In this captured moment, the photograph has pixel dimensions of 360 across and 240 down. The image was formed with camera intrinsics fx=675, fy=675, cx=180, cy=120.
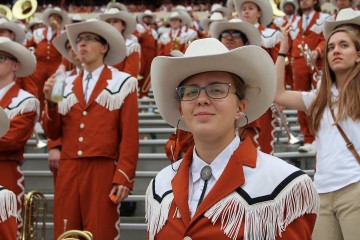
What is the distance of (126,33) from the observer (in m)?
9.41

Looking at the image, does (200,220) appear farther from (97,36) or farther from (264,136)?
(264,136)

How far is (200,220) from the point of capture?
2693 mm

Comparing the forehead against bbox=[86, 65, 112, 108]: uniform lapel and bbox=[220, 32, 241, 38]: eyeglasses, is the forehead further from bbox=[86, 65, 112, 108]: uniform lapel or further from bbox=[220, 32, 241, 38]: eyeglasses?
bbox=[220, 32, 241, 38]: eyeglasses

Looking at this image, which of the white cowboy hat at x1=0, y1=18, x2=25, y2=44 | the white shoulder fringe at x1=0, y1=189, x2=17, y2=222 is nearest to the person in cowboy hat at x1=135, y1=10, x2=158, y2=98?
the white cowboy hat at x1=0, y1=18, x2=25, y2=44

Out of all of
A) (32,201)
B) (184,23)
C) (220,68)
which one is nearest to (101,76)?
(32,201)

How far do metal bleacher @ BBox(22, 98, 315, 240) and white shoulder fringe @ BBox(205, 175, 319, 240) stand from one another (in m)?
3.55

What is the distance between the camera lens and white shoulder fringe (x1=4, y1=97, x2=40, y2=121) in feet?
17.9

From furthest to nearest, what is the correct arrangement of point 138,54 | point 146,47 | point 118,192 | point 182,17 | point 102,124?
point 182,17
point 146,47
point 138,54
point 102,124
point 118,192

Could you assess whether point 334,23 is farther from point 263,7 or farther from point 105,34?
point 263,7

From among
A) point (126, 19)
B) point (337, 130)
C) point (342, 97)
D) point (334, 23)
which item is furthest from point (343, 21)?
point (126, 19)

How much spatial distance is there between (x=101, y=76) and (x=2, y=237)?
2166mm

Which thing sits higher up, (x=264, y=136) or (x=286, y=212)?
(x=286, y=212)

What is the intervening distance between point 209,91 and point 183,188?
0.42m

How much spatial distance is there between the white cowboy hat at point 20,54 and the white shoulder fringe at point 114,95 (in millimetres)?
1043
